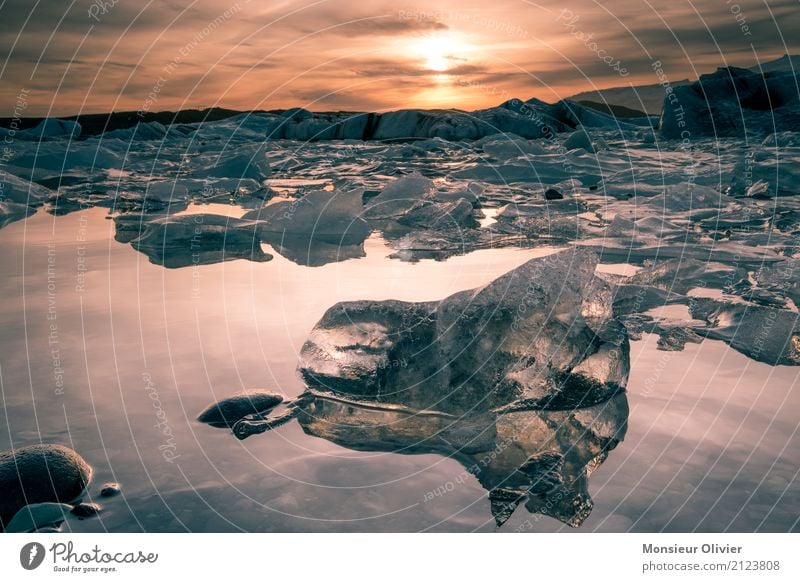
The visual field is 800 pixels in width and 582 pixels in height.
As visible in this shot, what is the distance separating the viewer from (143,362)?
3693 mm

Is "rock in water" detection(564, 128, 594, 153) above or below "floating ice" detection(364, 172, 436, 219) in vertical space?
below

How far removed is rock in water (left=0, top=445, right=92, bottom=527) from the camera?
97.5 inches

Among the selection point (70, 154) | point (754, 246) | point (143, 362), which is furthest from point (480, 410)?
point (70, 154)

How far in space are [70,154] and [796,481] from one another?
1843 centimetres

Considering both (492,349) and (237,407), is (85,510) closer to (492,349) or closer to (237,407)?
(237,407)

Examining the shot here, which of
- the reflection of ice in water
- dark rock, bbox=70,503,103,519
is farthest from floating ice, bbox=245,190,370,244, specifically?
dark rock, bbox=70,503,103,519

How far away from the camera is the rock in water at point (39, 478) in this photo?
2.48m

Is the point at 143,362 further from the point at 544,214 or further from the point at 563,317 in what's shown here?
the point at 544,214

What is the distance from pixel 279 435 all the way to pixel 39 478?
924 mm

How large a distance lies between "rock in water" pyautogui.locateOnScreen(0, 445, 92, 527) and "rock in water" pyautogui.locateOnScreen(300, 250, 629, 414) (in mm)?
1210

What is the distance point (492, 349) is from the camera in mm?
3350

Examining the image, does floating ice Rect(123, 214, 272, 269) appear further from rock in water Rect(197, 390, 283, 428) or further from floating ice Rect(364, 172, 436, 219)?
rock in water Rect(197, 390, 283, 428)

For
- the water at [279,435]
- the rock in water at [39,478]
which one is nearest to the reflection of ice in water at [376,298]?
the water at [279,435]

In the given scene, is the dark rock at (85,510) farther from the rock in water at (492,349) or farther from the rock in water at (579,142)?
the rock in water at (579,142)
